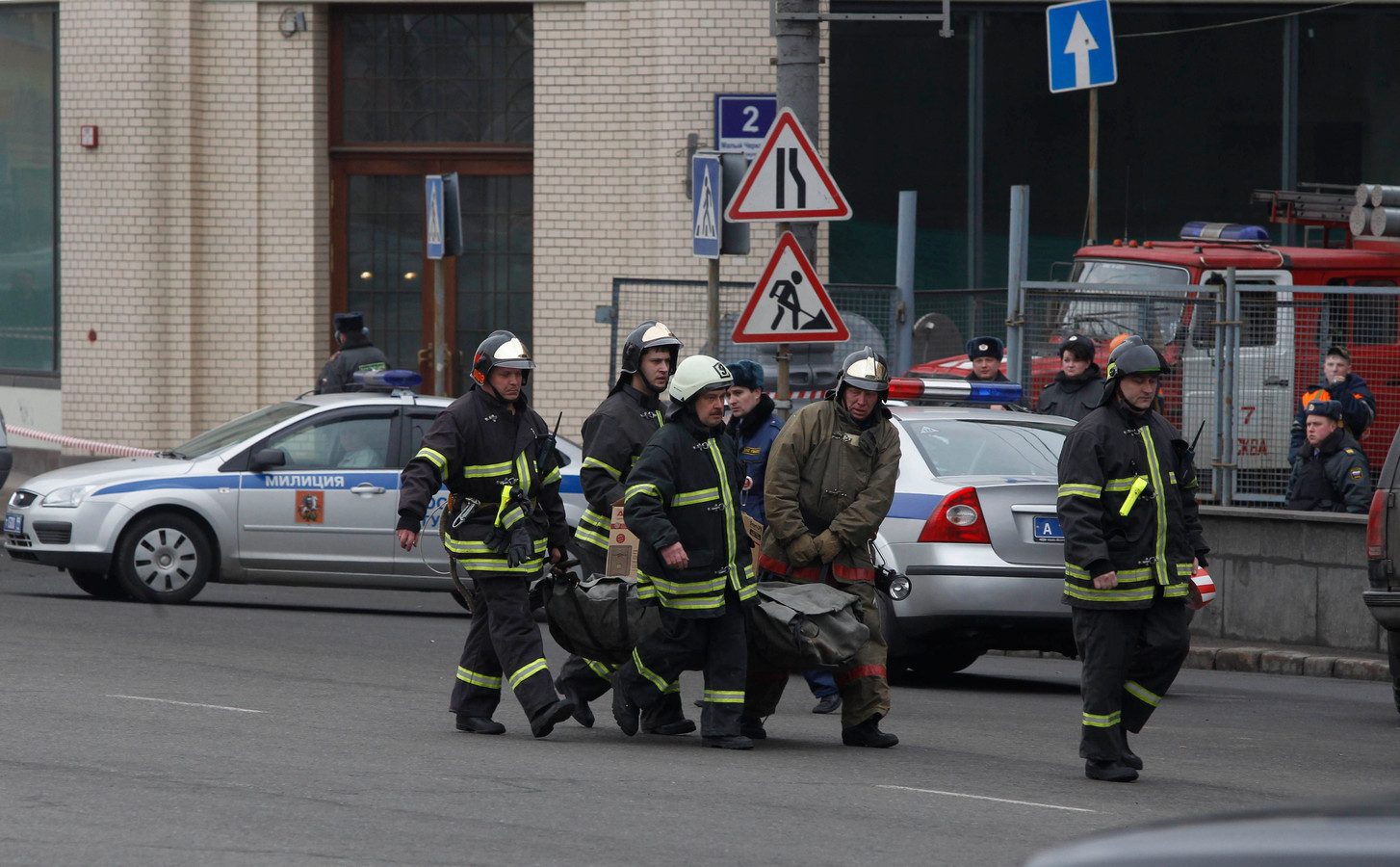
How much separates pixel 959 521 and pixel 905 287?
487cm

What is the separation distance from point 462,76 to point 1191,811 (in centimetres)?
1302

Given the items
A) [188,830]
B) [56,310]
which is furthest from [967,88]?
[188,830]

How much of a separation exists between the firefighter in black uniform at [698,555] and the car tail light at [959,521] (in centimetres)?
209

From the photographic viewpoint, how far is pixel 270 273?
18.6m

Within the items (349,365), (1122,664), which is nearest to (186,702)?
(1122,664)

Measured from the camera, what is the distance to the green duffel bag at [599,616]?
26.6 ft

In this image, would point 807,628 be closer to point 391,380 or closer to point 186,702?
point 186,702

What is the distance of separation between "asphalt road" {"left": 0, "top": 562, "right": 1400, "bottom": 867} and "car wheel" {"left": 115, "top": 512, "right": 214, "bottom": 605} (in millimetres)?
1089

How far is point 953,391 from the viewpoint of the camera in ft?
36.7

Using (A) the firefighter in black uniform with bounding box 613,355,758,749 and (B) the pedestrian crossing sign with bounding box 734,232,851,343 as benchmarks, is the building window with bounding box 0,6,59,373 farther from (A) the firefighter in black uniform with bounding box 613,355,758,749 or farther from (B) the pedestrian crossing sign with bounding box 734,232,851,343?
(A) the firefighter in black uniform with bounding box 613,355,758,749

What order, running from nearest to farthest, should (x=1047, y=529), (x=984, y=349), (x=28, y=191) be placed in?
(x=1047, y=529) → (x=984, y=349) → (x=28, y=191)

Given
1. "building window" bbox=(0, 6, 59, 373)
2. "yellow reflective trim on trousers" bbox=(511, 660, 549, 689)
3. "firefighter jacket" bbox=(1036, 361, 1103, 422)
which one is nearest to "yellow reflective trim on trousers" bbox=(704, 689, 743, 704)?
"yellow reflective trim on trousers" bbox=(511, 660, 549, 689)

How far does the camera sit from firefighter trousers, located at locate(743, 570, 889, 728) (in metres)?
8.16

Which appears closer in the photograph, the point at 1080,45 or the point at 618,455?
the point at 618,455
